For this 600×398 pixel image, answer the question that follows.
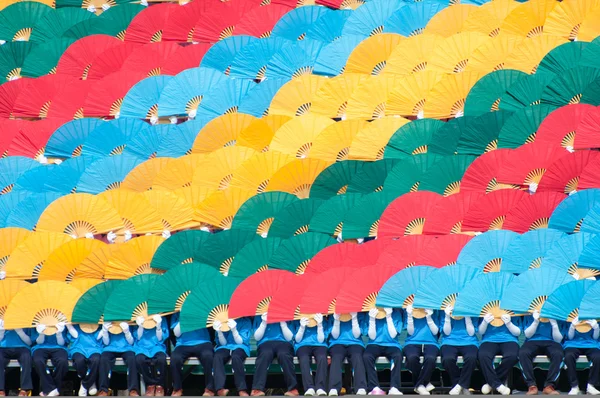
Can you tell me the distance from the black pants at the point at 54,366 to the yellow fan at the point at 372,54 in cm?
523

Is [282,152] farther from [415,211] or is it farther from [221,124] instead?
[415,211]

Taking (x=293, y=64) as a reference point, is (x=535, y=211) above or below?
below

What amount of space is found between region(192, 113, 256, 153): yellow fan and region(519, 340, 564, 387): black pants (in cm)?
457

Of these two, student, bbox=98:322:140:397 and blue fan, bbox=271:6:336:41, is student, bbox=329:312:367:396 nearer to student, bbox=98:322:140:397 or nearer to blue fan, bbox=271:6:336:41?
student, bbox=98:322:140:397

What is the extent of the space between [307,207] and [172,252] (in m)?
1.45

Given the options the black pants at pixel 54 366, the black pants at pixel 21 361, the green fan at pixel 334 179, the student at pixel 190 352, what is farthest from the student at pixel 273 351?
the black pants at pixel 21 361

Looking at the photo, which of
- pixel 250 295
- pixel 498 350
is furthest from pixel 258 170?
pixel 498 350

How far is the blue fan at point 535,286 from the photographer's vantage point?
37.0 feet

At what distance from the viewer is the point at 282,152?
14.1 m

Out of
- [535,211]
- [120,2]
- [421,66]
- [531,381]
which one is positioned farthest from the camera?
[120,2]

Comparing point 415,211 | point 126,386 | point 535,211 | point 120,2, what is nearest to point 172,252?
point 126,386

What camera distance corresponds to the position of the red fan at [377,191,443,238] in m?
12.5

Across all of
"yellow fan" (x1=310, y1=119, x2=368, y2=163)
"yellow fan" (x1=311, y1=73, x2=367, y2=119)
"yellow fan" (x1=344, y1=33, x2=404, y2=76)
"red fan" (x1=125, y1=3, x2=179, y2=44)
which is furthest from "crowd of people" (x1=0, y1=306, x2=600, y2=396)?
"red fan" (x1=125, y1=3, x2=179, y2=44)

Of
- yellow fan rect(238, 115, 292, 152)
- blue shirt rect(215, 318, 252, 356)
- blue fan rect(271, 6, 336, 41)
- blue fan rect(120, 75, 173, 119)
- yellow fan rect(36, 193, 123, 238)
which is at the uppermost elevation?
blue fan rect(271, 6, 336, 41)
